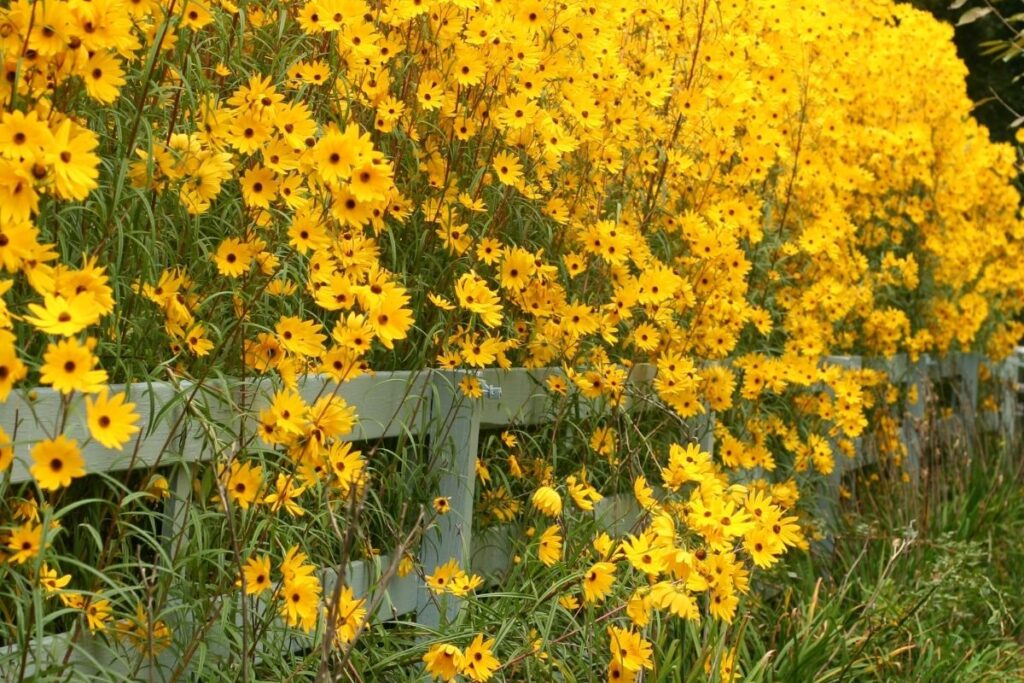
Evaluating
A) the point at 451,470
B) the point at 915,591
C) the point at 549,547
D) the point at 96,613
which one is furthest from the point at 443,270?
the point at 915,591

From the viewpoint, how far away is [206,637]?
2342 millimetres

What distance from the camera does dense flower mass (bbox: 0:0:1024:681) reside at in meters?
2.11

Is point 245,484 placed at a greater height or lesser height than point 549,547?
greater

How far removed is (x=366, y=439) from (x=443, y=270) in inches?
19.8

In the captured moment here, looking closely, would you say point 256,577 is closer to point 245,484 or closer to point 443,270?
point 245,484

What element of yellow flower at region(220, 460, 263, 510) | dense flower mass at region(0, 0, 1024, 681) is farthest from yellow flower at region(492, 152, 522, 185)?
yellow flower at region(220, 460, 263, 510)

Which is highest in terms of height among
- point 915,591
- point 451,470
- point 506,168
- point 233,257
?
point 506,168

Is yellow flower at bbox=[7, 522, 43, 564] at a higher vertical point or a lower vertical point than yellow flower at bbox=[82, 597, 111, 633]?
higher

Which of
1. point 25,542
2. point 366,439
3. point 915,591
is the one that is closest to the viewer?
point 25,542

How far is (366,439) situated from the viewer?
2928 mm

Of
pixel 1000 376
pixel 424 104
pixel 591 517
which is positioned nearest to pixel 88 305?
pixel 424 104

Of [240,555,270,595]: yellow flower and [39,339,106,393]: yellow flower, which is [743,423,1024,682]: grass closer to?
[240,555,270,595]: yellow flower

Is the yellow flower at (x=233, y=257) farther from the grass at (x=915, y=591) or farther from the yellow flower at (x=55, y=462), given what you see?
the grass at (x=915, y=591)

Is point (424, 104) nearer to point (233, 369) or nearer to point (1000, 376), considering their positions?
point (233, 369)
